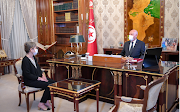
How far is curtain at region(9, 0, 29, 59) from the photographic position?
6832 millimetres

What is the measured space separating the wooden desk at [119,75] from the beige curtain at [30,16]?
3.73 metres

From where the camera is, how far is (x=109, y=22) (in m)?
6.32

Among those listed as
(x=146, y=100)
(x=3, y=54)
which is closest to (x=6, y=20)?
(x=3, y=54)

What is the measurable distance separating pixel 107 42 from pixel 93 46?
0.66m

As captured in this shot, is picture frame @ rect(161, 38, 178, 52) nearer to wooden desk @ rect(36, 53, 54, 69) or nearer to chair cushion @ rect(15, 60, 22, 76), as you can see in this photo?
chair cushion @ rect(15, 60, 22, 76)

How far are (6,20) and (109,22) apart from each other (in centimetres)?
361

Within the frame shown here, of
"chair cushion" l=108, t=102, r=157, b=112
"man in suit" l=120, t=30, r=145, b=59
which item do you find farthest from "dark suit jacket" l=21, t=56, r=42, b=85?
"man in suit" l=120, t=30, r=145, b=59

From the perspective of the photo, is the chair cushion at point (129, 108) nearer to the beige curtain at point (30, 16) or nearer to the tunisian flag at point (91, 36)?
the tunisian flag at point (91, 36)

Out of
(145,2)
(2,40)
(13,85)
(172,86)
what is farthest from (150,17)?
Answer: (2,40)

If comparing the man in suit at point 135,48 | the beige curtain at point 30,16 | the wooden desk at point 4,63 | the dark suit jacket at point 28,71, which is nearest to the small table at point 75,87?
the dark suit jacket at point 28,71

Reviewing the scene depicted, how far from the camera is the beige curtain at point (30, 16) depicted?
7023 millimetres

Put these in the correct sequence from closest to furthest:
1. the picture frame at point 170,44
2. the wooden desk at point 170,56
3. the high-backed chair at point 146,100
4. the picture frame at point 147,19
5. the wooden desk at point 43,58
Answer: the high-backed chair at point 146,100 → the wooden desk at point 170,56 → the picture frame at point 170,44 → the picture frame at point 147,19 → the wooden desk at point 43,58

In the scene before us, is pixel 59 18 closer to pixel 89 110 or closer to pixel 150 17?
pixel 150 17

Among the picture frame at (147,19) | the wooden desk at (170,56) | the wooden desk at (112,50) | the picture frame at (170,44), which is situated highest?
the picture frame at (147,19)
